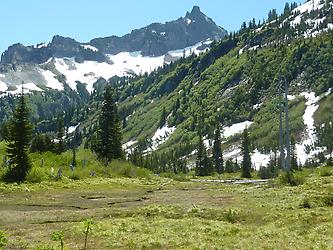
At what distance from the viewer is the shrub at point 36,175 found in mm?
61547

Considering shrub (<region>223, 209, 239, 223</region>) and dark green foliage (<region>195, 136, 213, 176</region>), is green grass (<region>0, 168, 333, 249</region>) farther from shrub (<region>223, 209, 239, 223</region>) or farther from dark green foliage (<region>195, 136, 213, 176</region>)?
dark green foliage (<region>195, 136, 213, 176</region>)

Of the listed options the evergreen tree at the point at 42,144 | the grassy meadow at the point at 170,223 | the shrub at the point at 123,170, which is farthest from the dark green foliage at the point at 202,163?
the grassy meadow at the point at 170,223

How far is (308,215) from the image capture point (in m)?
30.8

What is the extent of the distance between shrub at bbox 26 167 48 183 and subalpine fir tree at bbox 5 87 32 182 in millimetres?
653

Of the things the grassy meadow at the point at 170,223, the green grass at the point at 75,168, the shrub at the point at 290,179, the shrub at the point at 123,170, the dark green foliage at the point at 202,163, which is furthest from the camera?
the dark green foliage at the point at 202,163

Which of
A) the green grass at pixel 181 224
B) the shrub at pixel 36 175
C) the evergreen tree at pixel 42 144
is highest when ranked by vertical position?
the evergreen tree at pixel 42 144

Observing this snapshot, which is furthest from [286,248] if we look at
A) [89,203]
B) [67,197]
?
[67,197]

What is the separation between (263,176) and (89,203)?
105319 mm

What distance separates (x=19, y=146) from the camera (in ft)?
208

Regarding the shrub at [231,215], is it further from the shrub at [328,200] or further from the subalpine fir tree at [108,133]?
the subalpine fir tree at [108,133]

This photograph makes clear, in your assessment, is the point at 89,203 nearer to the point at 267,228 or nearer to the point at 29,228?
the point at 29,228

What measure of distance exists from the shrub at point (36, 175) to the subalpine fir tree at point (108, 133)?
3578 cm

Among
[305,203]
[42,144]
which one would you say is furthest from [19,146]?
[42,144]

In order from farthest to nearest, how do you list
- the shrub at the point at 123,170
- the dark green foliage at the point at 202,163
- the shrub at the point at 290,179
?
1. the dark green foliage at the point at 202,163
2. the shrub at the point at 123,170
3. the shrub at the point at 290,179
